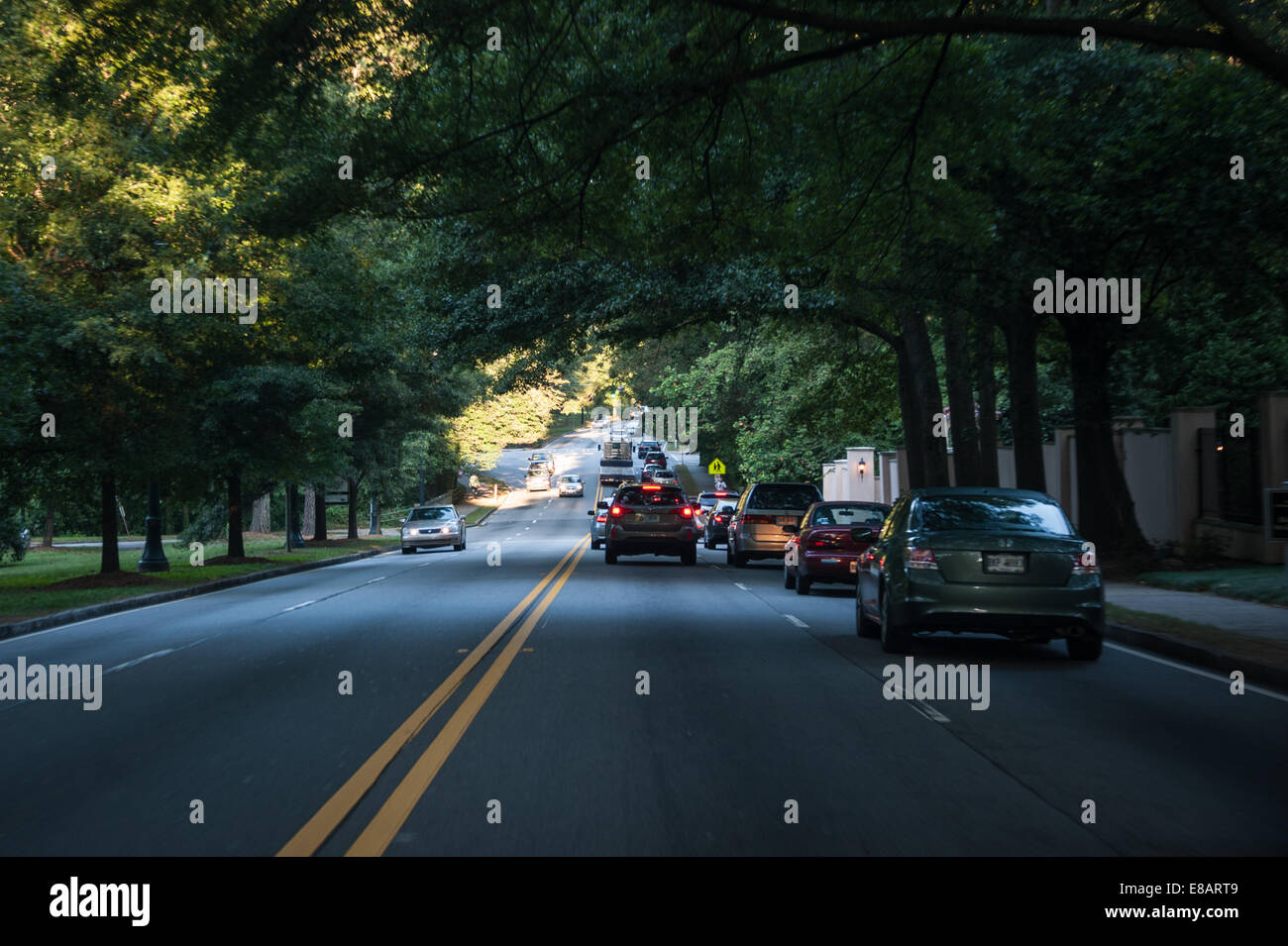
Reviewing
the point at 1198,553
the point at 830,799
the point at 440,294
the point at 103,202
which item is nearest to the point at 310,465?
the point at 440,294

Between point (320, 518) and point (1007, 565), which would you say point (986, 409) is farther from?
point (320, 518)

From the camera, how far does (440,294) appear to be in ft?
93.8

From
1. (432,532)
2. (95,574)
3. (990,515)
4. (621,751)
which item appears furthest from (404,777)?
(432,532)

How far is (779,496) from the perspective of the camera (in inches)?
1126

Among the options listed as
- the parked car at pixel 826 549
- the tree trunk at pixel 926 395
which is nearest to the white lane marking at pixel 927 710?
the parked car at pixel 826 549

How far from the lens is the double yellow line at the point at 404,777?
19.9 ft

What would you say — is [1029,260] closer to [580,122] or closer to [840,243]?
[840,243]

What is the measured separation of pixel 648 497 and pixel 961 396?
7.13 metres

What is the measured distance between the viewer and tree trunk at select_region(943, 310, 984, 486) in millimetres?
26469

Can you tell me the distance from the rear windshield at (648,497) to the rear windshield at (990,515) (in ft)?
52.4

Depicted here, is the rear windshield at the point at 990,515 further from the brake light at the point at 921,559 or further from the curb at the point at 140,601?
the curb at the point at 140,601

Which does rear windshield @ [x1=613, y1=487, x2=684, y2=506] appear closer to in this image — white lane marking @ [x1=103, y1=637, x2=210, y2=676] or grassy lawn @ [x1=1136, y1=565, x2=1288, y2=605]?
→ grassy lawn @ [x1=1136, y1=565, x2=1288, y2=605]

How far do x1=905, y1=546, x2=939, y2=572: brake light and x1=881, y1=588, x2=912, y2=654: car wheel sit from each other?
0.62 m

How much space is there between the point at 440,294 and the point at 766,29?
1669cm
